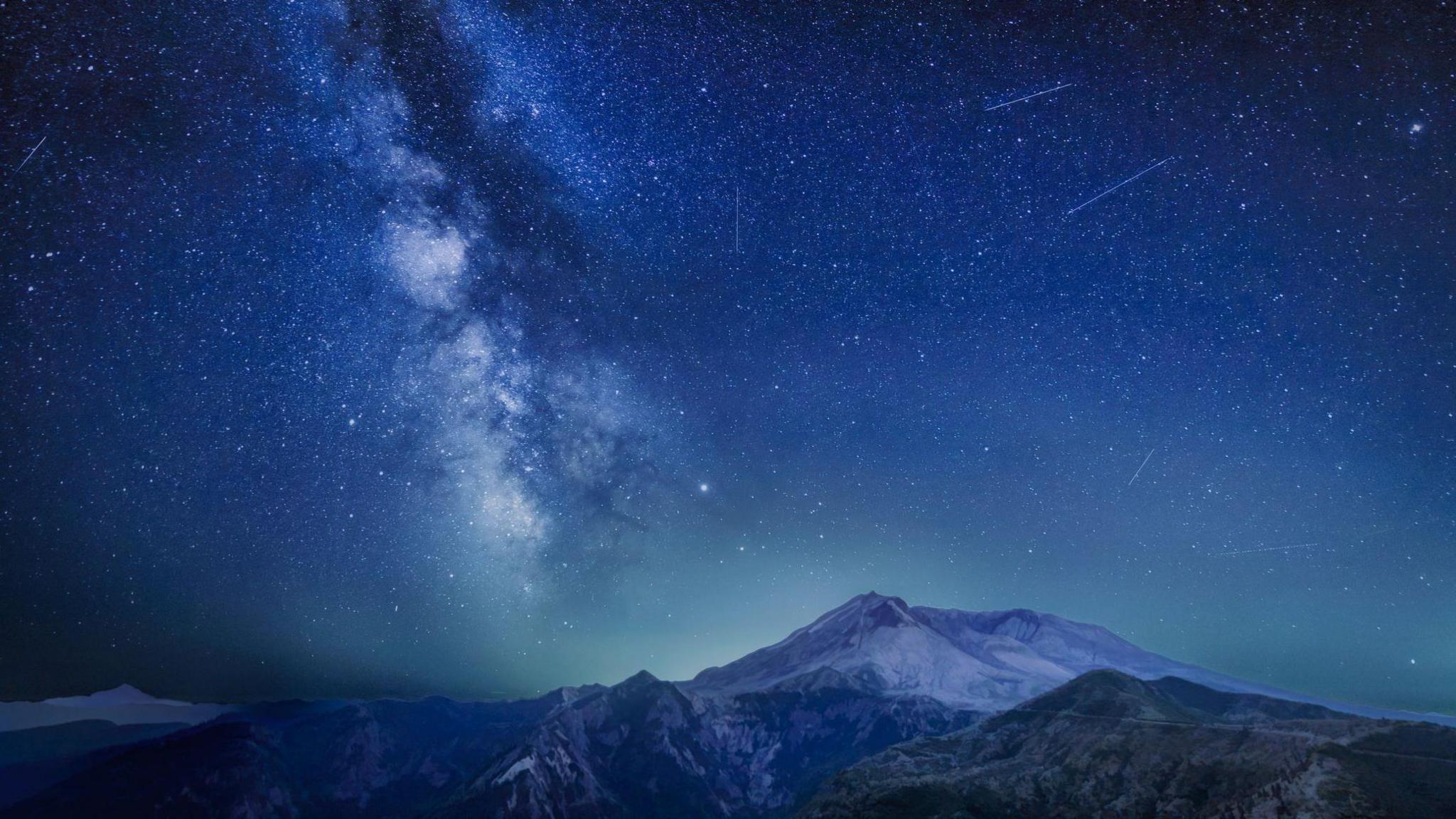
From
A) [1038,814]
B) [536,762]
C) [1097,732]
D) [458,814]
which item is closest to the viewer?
[1038,814]

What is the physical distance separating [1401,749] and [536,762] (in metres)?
210

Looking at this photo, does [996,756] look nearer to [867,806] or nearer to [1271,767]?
[867,806]

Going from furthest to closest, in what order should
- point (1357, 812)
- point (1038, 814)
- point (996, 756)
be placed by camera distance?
1. point (996, 756)
2. point (1038, 814)
3. point (1357, 812)

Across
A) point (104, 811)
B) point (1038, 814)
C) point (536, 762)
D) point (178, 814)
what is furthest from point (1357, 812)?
point (104, 811)

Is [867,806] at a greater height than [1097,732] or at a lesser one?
lesser

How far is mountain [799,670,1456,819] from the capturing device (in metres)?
70.2

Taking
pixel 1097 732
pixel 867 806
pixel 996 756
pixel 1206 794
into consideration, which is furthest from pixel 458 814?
pixel 1206 794

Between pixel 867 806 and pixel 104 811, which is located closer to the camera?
pixel 867 806

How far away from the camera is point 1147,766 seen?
94.9m

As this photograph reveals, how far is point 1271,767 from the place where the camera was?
77375 mm

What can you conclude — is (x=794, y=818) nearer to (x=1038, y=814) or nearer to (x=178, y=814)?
(x=1038, y=814)

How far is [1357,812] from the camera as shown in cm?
6450

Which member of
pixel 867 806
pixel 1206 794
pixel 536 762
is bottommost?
pixel 536 762

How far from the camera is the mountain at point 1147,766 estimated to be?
70188 mm
